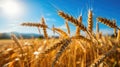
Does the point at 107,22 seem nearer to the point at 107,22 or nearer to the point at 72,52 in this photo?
the point at 107,22

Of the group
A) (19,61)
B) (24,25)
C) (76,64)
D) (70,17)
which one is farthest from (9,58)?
(70,17)

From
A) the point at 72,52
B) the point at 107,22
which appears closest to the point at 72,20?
the point at 107,22

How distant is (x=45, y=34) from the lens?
3.35m

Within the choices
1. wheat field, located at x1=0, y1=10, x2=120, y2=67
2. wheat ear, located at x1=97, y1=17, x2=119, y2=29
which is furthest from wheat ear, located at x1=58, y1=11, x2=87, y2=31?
wheat ear, located at x1=97, y1=17, x2=119, y2=29

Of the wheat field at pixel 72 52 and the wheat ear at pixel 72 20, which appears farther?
the wheat field at pixel 72 52

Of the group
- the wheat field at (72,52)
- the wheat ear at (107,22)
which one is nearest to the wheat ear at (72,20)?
the wheat field at (72,52)

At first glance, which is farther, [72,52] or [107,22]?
[72,52]

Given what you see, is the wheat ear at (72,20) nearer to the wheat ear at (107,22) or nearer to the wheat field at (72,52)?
the wheat field at (72,52)

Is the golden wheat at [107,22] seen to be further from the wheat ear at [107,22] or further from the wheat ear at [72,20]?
the wheat ear at [72,20]

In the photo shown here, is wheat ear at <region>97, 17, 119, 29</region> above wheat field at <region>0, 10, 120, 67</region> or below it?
above

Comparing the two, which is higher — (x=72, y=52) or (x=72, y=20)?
(x=72, y=20)

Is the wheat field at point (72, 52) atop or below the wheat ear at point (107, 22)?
Answer: below

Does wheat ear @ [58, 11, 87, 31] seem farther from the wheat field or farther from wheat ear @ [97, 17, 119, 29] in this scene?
wheat ear @ [97, 17, 119, 29]

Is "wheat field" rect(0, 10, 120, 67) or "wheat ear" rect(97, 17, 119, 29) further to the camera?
"wheat field" rect(0, 10, 120, 67)
